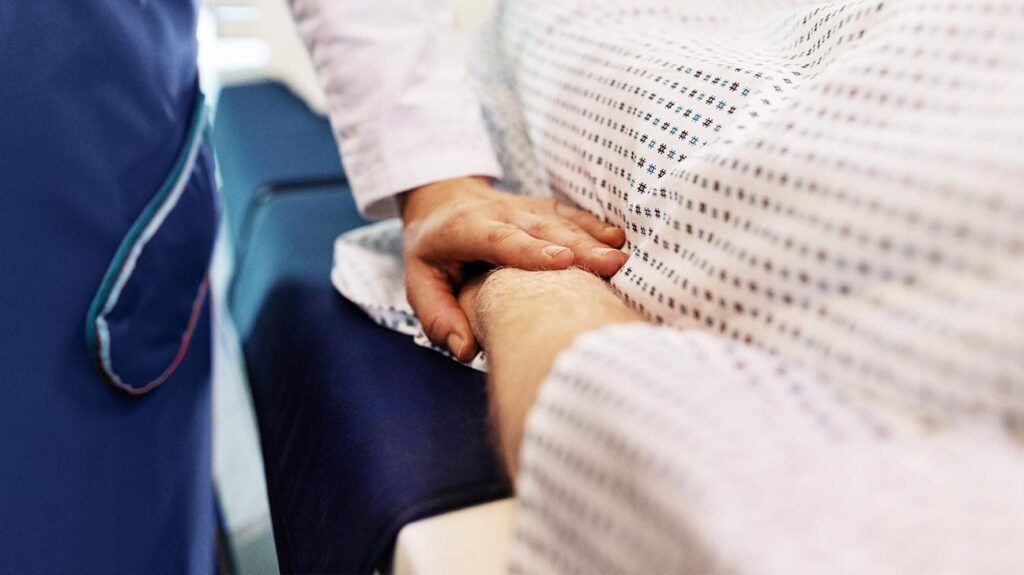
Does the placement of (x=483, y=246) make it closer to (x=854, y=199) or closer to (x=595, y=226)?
(x=595, y=226)

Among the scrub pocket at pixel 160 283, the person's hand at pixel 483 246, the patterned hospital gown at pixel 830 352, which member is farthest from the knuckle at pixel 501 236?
the scrub pocket at pixel 160 283

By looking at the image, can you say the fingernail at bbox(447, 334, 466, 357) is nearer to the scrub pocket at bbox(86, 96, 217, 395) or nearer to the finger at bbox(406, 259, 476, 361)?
the finger at bbox(406, 259, 476, 361)

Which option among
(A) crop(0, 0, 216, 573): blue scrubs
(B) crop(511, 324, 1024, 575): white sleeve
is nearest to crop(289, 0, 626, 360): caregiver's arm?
(A) crop(0, 0, 216, 573): blue scrubs

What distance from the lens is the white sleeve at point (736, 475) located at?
0.23 meters

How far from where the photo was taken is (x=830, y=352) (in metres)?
0.29

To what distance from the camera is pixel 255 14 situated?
153cm

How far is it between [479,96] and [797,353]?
536mm

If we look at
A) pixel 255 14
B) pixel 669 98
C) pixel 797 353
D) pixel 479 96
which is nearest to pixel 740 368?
pixel 797 353

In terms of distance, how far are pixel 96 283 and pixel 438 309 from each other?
0.25m

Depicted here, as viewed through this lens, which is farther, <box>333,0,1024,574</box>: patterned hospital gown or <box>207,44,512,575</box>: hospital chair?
<box>207,44,512,575</box>: hospital chair

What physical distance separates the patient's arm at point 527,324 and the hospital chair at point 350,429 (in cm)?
5

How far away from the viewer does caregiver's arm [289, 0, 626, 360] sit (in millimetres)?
560

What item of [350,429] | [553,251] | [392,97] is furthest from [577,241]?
[392,97]

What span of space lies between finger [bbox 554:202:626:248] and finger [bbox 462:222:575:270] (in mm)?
34
